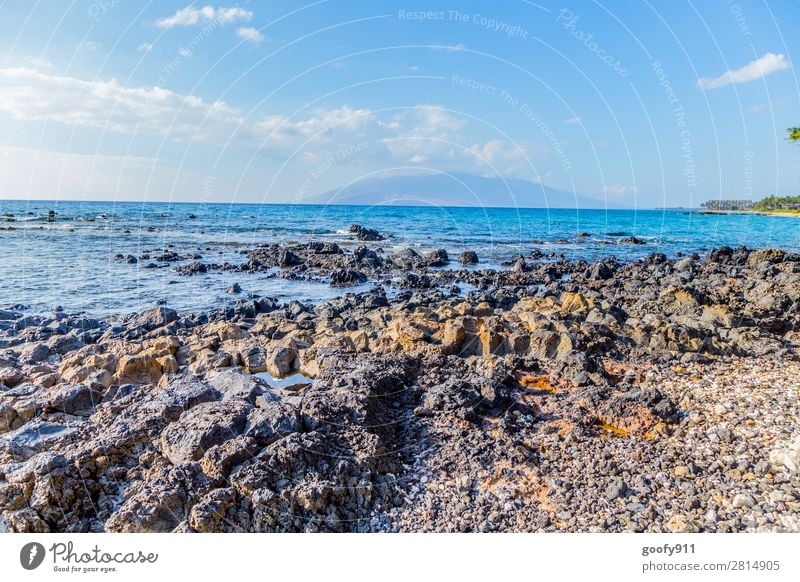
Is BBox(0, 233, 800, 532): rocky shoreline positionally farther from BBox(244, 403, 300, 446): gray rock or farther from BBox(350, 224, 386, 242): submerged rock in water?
BBox(350, 224, 386, 242): submerged rock in water

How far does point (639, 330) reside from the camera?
11055mm

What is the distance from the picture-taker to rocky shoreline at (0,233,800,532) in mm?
5645

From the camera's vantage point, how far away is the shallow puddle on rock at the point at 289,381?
9.61 m

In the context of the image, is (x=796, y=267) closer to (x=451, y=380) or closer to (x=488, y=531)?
(x=451, y=380)

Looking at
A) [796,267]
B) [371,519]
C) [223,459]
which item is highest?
[796,267]

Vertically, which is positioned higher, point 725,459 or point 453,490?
point 725,459

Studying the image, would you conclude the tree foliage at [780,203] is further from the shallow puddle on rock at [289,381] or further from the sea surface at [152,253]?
the shallow puddle on rock at [289,381]

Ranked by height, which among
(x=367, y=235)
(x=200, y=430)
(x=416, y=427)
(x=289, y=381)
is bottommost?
(x=289, y=381)

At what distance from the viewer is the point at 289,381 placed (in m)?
Result: 9.95

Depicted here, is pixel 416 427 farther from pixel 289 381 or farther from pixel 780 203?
pixel 780 203

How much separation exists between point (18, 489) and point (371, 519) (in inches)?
157

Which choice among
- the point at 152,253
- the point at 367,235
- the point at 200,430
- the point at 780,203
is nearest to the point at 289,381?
the point at 200,430

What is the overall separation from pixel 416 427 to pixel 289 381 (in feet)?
11.4

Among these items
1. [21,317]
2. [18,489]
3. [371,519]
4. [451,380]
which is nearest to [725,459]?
[451,380]
